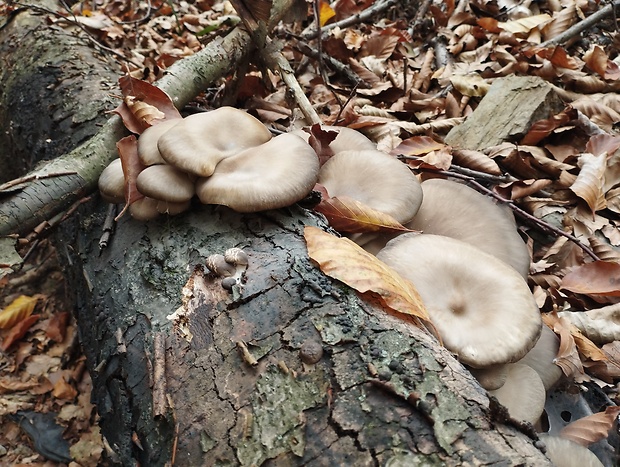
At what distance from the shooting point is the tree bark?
142 centimetres

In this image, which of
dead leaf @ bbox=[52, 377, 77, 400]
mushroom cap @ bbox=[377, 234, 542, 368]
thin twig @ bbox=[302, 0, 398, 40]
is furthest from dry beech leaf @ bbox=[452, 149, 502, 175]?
dead leaf @ bbox=[52, 377, 77, 400]

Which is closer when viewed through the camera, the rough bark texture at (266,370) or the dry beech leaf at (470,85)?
the rough bark texture at (266,370)

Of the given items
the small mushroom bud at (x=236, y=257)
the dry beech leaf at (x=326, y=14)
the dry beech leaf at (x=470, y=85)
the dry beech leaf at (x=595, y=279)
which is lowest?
the dry beech leaf at (x=595, y=279)

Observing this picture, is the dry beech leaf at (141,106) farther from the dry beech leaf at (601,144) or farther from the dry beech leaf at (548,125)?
the dry beech leaf at (601,144)

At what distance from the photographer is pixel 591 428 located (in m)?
2.11

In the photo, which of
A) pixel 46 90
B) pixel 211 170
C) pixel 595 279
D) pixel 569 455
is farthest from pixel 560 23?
pixel 46 90

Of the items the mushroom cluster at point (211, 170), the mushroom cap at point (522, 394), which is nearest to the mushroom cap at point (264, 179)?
the mushroom cluster at point (211, 170)

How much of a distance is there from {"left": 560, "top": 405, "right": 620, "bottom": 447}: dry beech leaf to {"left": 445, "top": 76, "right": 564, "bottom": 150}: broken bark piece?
7.15 ft

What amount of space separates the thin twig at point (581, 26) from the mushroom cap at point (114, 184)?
431 cm

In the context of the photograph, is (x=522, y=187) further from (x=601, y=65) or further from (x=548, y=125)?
(x=601, y=65)

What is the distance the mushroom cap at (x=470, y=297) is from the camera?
1.96 metres

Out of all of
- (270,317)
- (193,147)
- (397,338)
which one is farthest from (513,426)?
(193,147)

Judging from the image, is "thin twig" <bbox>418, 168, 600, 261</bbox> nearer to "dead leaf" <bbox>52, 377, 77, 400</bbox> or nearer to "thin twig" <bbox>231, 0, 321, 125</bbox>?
"thin twig" <bbox>231, 0, 321, 125</bbox>

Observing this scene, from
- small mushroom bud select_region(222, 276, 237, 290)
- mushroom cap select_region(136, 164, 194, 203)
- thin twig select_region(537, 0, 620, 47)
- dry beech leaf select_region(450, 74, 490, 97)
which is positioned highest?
mushroom cap select_region(136, 164, 194, 203)
